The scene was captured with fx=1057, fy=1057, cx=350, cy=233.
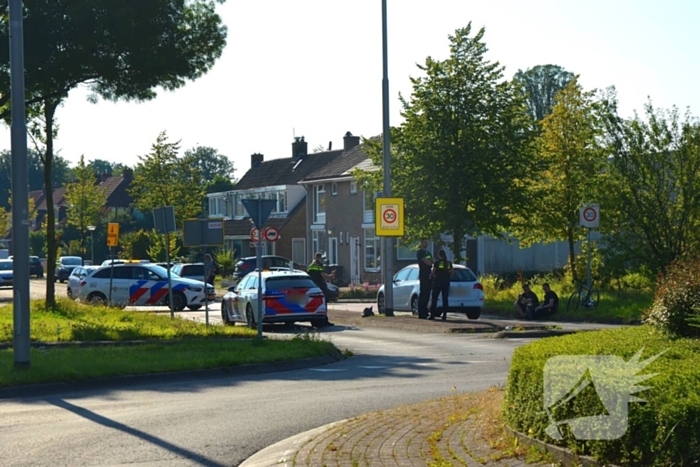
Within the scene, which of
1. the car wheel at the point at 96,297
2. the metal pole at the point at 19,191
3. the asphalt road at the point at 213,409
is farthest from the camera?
the car wheel at the point at 96,297

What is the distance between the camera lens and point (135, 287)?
3559cm

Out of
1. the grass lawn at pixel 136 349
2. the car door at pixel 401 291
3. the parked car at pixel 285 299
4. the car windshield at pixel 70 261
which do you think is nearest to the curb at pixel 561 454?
the grass lawn at pixel 136 349

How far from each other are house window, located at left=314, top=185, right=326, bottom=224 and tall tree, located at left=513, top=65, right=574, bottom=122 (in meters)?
47.3

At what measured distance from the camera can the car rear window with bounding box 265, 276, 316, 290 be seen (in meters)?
25.6

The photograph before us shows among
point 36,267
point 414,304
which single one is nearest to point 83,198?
point 36,267

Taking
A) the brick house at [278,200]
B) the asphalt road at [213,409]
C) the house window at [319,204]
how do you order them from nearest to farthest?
the asphalt road at [213,409] → the house window at [319,204] → the brick house at [278,200]

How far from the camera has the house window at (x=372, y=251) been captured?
55.3 m

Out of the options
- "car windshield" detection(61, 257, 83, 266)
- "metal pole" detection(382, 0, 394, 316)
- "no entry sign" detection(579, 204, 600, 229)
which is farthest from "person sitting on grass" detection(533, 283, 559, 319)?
"car windshield" detection(61, 257, 83, 266)

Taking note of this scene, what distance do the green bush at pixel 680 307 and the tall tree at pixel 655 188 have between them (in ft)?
62.7

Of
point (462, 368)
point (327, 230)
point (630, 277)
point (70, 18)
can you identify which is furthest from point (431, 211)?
point (327, 230)

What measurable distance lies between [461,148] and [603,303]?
8.88 meters

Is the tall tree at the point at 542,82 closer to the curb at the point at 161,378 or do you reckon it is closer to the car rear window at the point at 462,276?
the car rear window at the point at 462,276

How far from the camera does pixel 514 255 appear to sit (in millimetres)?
52906

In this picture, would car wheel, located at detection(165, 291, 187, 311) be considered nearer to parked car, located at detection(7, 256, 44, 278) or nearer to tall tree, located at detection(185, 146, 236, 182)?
parked car, located at detection(7, 256, 44, 278)
